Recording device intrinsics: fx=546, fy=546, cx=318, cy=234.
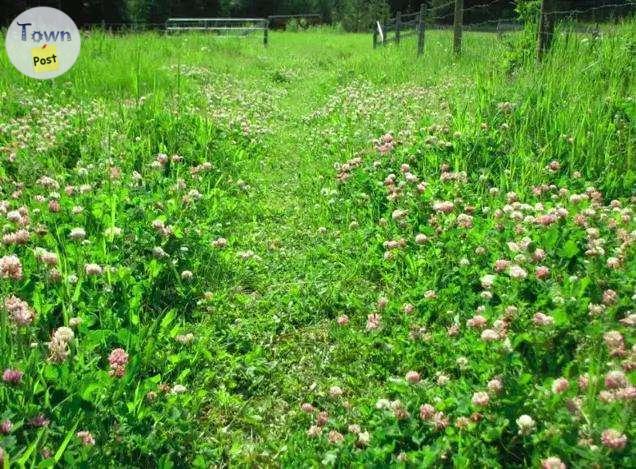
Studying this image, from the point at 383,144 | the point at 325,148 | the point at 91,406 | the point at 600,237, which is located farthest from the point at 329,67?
the point at 91,406

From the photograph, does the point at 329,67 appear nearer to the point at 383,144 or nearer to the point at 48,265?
the point at 383,144

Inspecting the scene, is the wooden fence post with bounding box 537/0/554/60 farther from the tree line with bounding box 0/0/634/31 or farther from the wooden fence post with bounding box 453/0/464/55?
the tree line with bounding box 0/0/634/31

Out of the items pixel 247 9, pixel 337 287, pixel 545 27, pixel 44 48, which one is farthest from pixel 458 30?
pixel 247 9

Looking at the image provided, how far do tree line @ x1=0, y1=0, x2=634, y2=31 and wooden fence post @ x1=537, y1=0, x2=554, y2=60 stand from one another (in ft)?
38.6

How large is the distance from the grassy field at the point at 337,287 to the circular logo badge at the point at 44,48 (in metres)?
2.19

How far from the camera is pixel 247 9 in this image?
59094 mm

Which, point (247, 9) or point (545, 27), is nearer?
point (545, 27)

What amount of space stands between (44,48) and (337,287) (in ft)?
25.8

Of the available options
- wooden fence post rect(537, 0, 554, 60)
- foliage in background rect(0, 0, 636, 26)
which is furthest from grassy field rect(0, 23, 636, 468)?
foliage in background rect(0, 0, 636, 26)

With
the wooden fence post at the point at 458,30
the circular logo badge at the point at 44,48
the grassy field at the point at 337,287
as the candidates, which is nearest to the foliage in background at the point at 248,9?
the wooden fence post at the point at 458,30

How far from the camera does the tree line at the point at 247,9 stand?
114ft

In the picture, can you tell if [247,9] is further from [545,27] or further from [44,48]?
[545,27]

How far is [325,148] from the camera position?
7059 mm

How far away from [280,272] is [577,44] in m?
5.28
